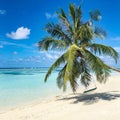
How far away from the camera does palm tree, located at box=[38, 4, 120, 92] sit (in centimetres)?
905

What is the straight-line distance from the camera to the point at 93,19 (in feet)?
31.7

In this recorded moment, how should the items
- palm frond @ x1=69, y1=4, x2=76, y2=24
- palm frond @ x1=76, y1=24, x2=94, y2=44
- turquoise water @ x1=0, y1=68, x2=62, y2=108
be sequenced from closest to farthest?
palm frond @ x1=76, y1=24, x2=94, y2=44 → palm frond @ x1=69, y1=4, x2=76, y2=24 → turquoise water @ x1=0, y1=68, x2=62, y2=108

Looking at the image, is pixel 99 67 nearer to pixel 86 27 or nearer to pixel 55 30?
pixel 86 27

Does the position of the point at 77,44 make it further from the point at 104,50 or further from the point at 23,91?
the point at 23,91

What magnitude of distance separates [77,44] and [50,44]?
1.31 meters

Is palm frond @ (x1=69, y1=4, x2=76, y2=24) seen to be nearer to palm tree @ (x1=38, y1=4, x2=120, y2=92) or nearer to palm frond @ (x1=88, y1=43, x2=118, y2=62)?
palm tree @ (x1=38, y1=4, x2=120, y2=92)

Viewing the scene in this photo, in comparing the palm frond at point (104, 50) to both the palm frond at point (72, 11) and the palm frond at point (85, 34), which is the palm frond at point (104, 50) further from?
the palm frond at point (72, 11)

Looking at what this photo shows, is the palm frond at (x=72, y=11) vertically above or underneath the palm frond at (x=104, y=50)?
above

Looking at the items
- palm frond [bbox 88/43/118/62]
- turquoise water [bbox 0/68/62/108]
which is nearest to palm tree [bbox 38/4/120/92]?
palm frond [bbox 88/43/118/62]

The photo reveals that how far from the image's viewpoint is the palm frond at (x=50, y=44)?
987 centimetres

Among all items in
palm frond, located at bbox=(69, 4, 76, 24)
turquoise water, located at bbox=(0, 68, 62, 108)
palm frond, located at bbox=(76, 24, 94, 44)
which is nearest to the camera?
palm frond, located at bbox=(76, 24, 94, 44)

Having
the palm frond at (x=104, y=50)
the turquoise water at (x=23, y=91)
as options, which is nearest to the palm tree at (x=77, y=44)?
the palm frond at (x=104, y=50)

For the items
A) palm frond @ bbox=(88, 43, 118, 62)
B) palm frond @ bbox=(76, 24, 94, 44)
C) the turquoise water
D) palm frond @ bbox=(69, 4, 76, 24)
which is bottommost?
the turquoise water

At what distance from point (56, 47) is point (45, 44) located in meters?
0.57
